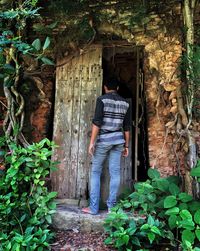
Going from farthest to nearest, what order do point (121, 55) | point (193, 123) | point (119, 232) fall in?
point (121, 55) → point (193, 123) → point (119, 232)

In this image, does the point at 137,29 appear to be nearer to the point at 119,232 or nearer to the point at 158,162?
the point at 158,162

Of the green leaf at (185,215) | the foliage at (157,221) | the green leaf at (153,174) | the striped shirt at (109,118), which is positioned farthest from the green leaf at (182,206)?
the striped shirt at (109,118)

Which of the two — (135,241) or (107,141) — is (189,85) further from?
(135,241)

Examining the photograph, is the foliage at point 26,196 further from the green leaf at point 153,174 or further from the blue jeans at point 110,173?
the green leaf at point 153,174

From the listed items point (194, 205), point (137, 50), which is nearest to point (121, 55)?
point (137, 50)

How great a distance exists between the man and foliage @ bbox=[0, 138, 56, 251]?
559mm

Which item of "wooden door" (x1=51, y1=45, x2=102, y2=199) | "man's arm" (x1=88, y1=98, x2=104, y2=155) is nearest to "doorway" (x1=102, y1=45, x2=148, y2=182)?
"wooden door" (x1=51, y1=45, x2=102, y2=199)

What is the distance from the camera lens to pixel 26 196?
11.6 ft

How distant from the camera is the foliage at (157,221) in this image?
117 inches

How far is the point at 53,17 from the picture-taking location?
14.0ft

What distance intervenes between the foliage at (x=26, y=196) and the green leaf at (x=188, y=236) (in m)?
1.45

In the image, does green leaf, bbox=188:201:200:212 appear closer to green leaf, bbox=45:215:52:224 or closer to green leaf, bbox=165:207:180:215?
green leaf, bbox=165:207:180:215

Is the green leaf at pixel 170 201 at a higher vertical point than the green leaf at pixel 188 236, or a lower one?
higher

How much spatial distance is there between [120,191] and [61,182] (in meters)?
0.89
